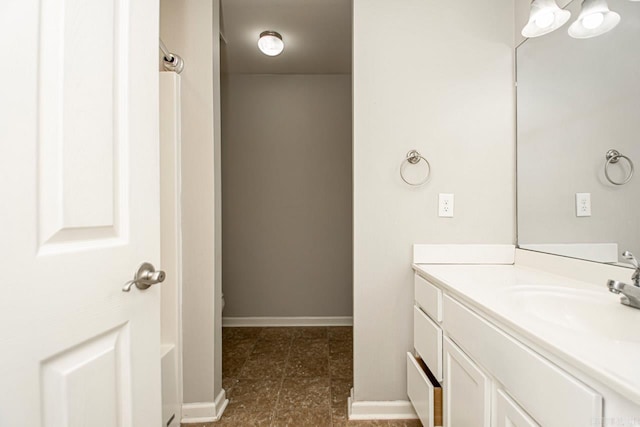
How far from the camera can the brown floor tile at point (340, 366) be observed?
2.12 m

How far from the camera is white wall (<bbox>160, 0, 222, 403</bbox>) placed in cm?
168

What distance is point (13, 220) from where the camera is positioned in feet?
1.86

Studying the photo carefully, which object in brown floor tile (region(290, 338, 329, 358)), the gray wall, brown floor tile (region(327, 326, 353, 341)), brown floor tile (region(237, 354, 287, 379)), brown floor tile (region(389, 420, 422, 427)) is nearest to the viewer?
brown floor tile (region(389, 420, 422, 427))

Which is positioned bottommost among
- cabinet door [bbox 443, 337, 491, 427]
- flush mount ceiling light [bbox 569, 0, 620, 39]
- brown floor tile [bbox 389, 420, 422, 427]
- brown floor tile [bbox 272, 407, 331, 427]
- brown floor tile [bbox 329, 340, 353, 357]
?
brown floor tile [bbox 329, 340, 353, 357]

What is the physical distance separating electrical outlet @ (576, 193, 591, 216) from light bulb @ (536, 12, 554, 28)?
726mm

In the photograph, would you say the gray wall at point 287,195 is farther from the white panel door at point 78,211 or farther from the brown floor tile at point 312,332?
the white panel door at point 78,211

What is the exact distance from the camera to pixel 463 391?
1.05 m

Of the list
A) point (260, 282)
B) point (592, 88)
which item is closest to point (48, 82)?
point (592, 88)

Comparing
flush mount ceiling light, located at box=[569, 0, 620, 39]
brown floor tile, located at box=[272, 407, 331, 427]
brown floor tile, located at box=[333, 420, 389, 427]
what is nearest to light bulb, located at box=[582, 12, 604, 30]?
flush mount ceiling light, located at box=[569, 0, 620, 39]

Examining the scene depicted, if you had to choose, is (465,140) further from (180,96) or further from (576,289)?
(180,96)

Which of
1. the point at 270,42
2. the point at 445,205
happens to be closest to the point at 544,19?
the point at 445,205

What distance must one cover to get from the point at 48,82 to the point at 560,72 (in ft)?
5.93

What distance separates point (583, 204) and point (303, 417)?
1.67 metres

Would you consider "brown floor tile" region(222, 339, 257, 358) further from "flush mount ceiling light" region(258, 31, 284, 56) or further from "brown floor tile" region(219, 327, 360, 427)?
"flush mount ceiling light" region(258, 31, 284, 56)
